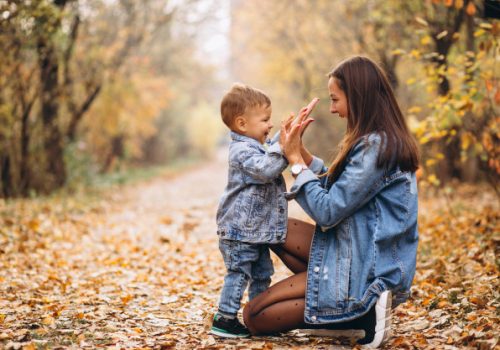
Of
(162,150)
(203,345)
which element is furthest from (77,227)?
(162,150)

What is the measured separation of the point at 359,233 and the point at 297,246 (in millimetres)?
513

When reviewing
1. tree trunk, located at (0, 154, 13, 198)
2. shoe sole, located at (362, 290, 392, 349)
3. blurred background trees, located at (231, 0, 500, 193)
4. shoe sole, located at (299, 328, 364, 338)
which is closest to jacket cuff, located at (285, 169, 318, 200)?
shoe sole, located at (362, 290, 392, 349)

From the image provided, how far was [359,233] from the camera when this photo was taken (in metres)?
3.01

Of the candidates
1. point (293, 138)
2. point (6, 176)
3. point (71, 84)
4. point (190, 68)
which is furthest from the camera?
point (190, 68)

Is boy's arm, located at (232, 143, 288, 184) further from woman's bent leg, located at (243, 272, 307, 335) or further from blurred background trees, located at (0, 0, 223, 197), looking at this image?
blurred background trees, located at (0, 0, 223, 197)

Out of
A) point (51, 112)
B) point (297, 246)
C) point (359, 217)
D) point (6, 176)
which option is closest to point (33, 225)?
point (6, 176)

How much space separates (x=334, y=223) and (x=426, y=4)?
6.71 m

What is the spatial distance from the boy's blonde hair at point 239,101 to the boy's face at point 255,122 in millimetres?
31

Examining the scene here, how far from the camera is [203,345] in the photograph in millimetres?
3189

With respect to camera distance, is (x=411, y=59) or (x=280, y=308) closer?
(x=280, y=308)

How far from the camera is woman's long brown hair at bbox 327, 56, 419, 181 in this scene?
300 centimetres

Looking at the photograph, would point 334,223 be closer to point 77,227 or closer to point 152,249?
point 152,249

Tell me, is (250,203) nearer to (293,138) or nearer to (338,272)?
(293,138)

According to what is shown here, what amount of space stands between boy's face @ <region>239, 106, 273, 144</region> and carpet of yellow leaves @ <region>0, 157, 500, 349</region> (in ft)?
4.25
